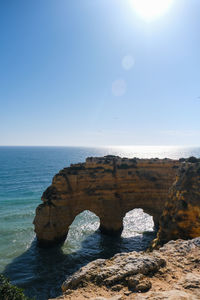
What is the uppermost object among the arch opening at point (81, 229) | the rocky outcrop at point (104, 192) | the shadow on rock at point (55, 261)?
the rocky outcrop at point (104, 192)

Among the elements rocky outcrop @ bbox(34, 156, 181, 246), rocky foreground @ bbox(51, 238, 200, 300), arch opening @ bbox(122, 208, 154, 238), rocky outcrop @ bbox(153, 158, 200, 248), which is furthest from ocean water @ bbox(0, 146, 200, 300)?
rocky foreground @ bbox(51, 238, 200, 300)

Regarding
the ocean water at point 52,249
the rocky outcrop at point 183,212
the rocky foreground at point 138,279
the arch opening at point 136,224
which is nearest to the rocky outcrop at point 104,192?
the arch opening at point 136,224

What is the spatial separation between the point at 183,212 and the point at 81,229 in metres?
27.4

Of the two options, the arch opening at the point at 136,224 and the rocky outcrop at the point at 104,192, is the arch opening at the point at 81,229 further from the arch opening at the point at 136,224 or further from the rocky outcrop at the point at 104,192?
the arch opening at the point at 136,224

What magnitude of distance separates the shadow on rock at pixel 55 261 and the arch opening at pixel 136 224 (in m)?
1.67

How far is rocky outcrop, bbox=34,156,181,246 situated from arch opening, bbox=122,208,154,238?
1.86m

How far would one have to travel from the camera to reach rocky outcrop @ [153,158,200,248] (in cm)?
1291

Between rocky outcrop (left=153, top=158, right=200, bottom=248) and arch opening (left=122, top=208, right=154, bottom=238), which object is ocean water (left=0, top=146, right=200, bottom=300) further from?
rocky outcrop (left=153, top=158, right=200, bottom=248)

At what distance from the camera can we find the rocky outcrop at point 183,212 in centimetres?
1291

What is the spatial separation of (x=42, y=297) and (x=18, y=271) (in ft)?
19.7

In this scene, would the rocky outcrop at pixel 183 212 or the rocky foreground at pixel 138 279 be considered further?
the rocky outcrop at pixel 183 212

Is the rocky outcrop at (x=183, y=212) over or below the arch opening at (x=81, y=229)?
over

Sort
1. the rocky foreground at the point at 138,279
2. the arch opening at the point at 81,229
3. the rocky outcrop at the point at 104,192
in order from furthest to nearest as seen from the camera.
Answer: the arch opening at the point at 81,229 < the rocky outcrop at the point at 104,192 < the rocky foreground at the point at 138,279

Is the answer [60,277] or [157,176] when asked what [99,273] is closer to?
[60,277]
